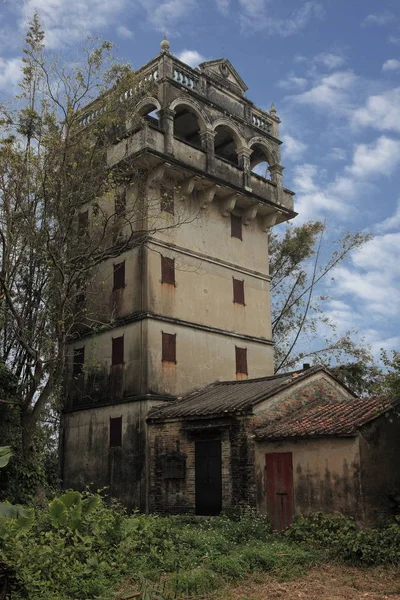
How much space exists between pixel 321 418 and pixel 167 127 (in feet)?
38.1

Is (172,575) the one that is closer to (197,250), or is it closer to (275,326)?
(197,250)

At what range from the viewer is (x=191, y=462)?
1816cm

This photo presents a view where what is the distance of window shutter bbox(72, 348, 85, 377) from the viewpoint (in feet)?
73.3

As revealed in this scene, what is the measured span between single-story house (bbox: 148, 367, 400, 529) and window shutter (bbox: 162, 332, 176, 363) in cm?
148

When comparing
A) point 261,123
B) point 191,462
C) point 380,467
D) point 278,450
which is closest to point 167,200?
point 261,123

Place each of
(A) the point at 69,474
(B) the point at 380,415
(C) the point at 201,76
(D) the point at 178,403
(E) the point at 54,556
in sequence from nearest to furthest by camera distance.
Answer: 1. (E) the point at 54,556
2. (B) the point at 380,415
3. (D) the point at 178,403
4. (A) the point at 69,474
5. (C) the point at 201,76

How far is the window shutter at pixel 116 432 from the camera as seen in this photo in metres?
20.2

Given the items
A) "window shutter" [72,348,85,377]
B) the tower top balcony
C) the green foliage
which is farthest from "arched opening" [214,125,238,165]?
the green foliage

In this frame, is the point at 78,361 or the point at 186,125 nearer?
the point at 78,361

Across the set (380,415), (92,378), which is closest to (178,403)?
(92,378)

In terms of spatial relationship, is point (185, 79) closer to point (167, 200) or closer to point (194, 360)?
point (167, 200)

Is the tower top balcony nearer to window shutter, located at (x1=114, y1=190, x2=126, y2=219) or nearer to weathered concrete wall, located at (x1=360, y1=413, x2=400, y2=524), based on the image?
window shutter, located at (x1=114, y1=190, x2=126, y2=219)

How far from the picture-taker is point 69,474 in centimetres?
2166

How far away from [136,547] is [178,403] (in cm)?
846
